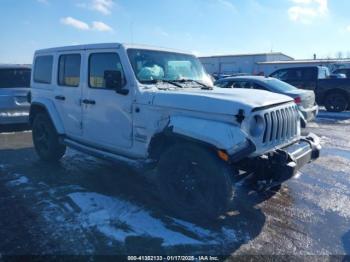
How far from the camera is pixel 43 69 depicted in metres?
6.50

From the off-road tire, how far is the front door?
3.44ft

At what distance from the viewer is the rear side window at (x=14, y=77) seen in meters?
8.42

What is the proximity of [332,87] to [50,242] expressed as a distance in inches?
543

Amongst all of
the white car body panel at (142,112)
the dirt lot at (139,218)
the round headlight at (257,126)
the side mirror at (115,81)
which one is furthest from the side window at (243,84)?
the round headlight at (257,126)

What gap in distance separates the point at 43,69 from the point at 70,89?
1.16m

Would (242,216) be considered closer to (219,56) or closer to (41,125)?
(41,125)

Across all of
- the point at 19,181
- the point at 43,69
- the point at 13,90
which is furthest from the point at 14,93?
the point at 19,181

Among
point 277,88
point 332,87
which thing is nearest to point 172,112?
point 277,88

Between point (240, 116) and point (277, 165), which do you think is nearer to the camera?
point (240, 116)

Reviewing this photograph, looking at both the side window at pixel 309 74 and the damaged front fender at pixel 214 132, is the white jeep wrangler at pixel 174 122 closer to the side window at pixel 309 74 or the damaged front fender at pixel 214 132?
the damaged front fender at pixel 214 132

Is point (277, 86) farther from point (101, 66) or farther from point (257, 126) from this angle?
point (257, 126)

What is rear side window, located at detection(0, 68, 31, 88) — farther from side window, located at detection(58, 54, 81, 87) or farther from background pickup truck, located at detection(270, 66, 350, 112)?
background pickup truck, located at detection(270, 66, 350, 112)

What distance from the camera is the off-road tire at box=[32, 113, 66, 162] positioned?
634cm

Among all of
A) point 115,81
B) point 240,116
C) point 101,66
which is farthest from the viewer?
point 101,66
